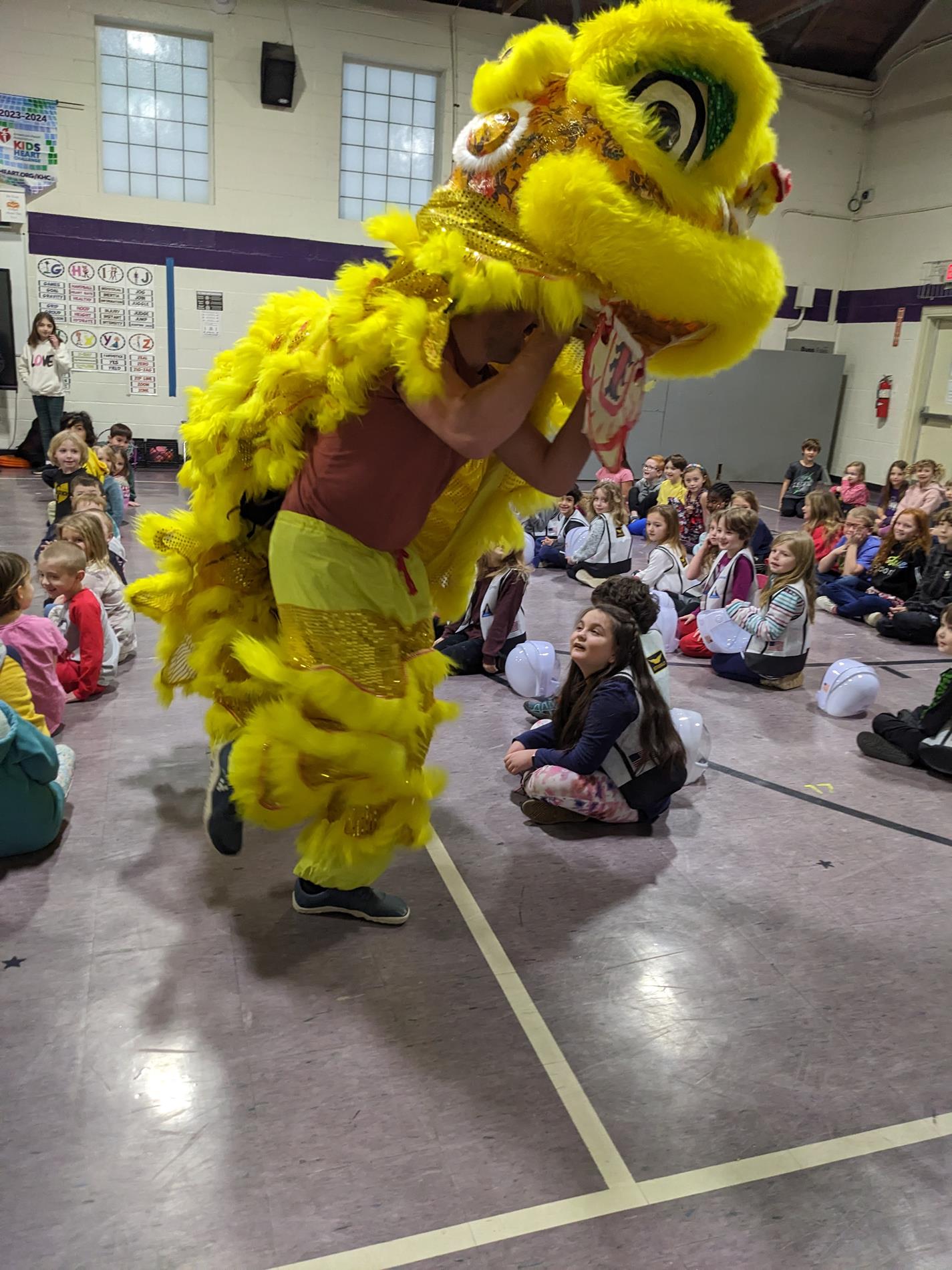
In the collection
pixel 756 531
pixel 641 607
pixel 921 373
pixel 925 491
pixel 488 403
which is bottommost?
pixel 756 531

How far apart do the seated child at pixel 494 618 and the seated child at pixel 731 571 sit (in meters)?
1.07

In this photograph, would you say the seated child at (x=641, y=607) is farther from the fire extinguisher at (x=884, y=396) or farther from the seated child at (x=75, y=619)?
the fire extinguisher at (x=884, y=396)

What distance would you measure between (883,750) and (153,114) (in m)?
9.70

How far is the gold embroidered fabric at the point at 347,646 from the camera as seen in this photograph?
6.55 ft

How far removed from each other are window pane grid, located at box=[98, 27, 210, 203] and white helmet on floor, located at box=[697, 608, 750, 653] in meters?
8.32

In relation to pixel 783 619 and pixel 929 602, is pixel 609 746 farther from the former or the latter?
pixel 929 602

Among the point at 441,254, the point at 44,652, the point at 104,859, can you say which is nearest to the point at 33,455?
the point at 44,652

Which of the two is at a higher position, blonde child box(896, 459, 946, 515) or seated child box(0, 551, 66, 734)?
blonde child box(896, 459, 946, 515)

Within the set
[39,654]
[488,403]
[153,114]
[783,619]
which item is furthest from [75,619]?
[153,114]

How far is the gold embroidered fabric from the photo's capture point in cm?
200

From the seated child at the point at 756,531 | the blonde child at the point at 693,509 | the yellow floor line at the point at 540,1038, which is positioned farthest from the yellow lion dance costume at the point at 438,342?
the blonde child at the point at 693,509

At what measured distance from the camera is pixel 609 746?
2.80m

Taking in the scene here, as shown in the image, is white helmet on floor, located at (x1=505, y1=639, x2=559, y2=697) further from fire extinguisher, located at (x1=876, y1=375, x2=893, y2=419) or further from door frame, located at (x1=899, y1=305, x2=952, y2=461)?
fire extinguisher, located at (x1=876, y1=375, x2=893, y2=419)

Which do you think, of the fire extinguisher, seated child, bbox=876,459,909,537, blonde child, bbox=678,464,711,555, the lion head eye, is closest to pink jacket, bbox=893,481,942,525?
seated child, bbox=876,459,909,537
